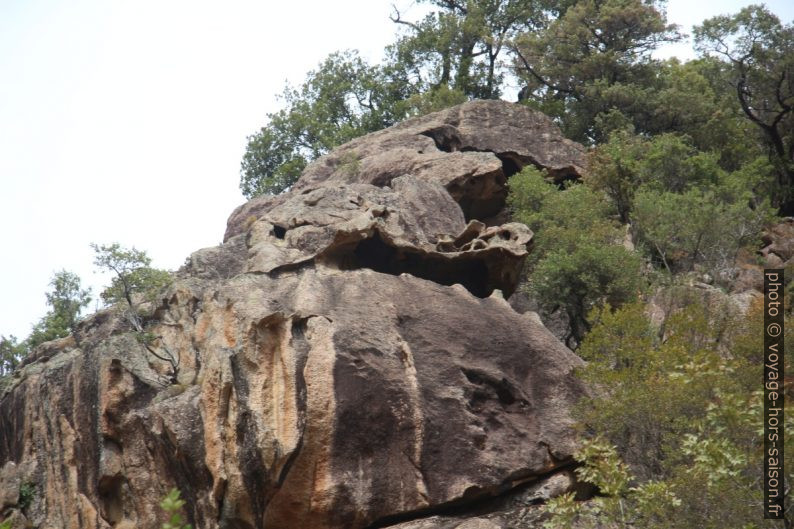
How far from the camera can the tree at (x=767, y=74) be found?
135 feet

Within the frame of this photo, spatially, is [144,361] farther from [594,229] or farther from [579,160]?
[579,160]

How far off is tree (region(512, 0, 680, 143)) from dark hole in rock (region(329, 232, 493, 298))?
1870 centimetres

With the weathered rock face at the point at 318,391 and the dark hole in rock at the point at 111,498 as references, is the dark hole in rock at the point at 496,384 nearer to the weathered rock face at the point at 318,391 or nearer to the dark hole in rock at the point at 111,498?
the weathered rock face at the point at 318,391

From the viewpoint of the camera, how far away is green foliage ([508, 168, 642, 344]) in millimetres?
31094

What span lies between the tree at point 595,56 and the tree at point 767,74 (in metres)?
2.71

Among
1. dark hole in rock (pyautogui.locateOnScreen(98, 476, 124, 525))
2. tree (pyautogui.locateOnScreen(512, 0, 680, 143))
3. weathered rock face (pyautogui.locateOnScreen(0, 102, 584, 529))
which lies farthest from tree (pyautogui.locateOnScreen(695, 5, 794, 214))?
dark hole in rock (pyautogui.locateOnScreen(98, 476, 124, 525))

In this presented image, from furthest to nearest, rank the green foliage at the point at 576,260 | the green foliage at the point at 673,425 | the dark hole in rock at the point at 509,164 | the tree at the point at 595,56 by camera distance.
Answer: the tree at the point at 595,56, the dark hole in rock at the point at 509,164, the green foliage at the point at 576,260, the green foliage at the point at 673,425

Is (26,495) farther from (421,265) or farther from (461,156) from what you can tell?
(461,156)

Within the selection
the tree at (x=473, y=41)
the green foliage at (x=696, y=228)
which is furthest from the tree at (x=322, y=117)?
the green foliage at (x=696, y=228)

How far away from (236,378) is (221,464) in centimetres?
180

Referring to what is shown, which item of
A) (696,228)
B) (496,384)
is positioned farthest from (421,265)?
(696,228)

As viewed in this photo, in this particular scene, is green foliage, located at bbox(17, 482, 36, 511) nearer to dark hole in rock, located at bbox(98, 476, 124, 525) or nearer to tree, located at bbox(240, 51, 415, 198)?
dark hole in rock, located at bbox(98, 476, 124, 525)

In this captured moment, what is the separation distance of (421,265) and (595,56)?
21.3m

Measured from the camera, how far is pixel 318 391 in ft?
68.2
